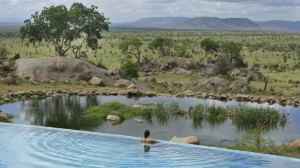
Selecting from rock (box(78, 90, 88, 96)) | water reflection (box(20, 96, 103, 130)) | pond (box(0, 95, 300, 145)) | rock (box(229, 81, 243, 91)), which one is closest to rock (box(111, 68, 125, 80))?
rock (box(78, 90, 88, 96))

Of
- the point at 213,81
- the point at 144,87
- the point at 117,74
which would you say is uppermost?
the point at 117,74

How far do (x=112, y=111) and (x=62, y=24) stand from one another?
18481 mm

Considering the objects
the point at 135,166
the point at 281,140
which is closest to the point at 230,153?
the point at 135,166

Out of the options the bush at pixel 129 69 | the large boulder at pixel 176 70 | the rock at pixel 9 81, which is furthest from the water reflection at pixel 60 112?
the large boulder at pixel 176 70

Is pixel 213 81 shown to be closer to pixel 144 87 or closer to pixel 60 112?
pixel 144 87

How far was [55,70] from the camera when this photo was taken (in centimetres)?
2427

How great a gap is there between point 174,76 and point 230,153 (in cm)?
2619

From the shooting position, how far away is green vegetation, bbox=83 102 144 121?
1498 cm

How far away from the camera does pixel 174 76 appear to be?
34.5m

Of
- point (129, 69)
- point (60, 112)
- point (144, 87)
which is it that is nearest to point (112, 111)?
point (60, 112)

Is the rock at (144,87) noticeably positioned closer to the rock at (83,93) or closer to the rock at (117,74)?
the rock at (117,74)

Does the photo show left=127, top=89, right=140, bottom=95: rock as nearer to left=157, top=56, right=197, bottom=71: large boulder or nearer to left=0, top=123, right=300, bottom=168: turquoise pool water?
left=0, top=123, right=300, bottom=168: turquoise pool water

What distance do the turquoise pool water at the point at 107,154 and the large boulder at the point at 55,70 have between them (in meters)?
14.2

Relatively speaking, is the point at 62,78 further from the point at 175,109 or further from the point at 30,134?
the point at 30,134
